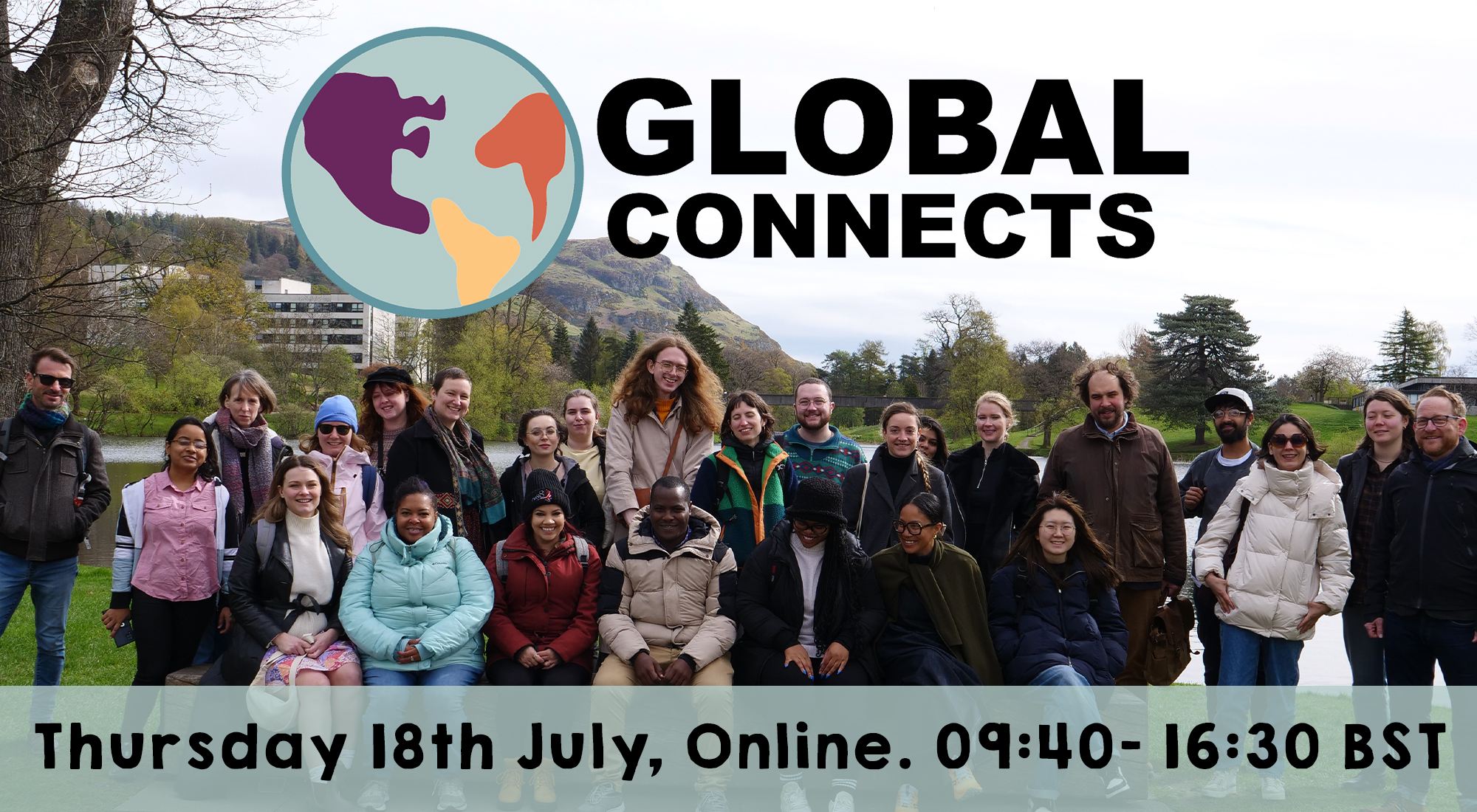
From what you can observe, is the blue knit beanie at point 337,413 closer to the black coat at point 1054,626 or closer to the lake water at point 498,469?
the lake water at point 498,469

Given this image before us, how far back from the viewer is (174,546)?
4.65 m

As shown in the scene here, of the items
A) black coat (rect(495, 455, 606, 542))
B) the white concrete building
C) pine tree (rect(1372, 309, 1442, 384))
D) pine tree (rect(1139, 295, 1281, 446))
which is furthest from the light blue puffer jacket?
pine tree (rect(1372, 309, 1442, 384))

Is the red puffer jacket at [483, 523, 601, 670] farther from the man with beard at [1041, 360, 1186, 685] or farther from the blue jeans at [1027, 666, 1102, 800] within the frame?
the man with beard at [1041, 360, 1186, 685]

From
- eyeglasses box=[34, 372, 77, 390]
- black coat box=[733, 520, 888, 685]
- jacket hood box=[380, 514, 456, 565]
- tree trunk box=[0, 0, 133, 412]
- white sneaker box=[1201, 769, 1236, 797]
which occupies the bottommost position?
white sneaker box=[1201, 769, 1236, 797]

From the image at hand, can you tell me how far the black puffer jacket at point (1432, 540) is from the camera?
4.51 m

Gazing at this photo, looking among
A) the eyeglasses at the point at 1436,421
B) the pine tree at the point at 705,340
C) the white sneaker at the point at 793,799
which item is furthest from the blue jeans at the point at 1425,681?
the pine tree at the point at 705,340

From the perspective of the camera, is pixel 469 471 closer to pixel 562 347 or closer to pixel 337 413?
pixel 337 413

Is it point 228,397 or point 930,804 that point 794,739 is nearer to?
point 930,804

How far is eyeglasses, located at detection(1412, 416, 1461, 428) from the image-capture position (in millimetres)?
4578

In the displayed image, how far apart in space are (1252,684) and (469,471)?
4.46 meters

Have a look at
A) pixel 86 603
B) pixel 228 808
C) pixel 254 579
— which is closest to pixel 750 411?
pixel 254 579

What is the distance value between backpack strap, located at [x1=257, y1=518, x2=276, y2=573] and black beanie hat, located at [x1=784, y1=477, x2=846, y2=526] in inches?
102

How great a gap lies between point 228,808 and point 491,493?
2013 millimetres

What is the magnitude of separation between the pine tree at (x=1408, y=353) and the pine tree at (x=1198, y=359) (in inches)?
846
